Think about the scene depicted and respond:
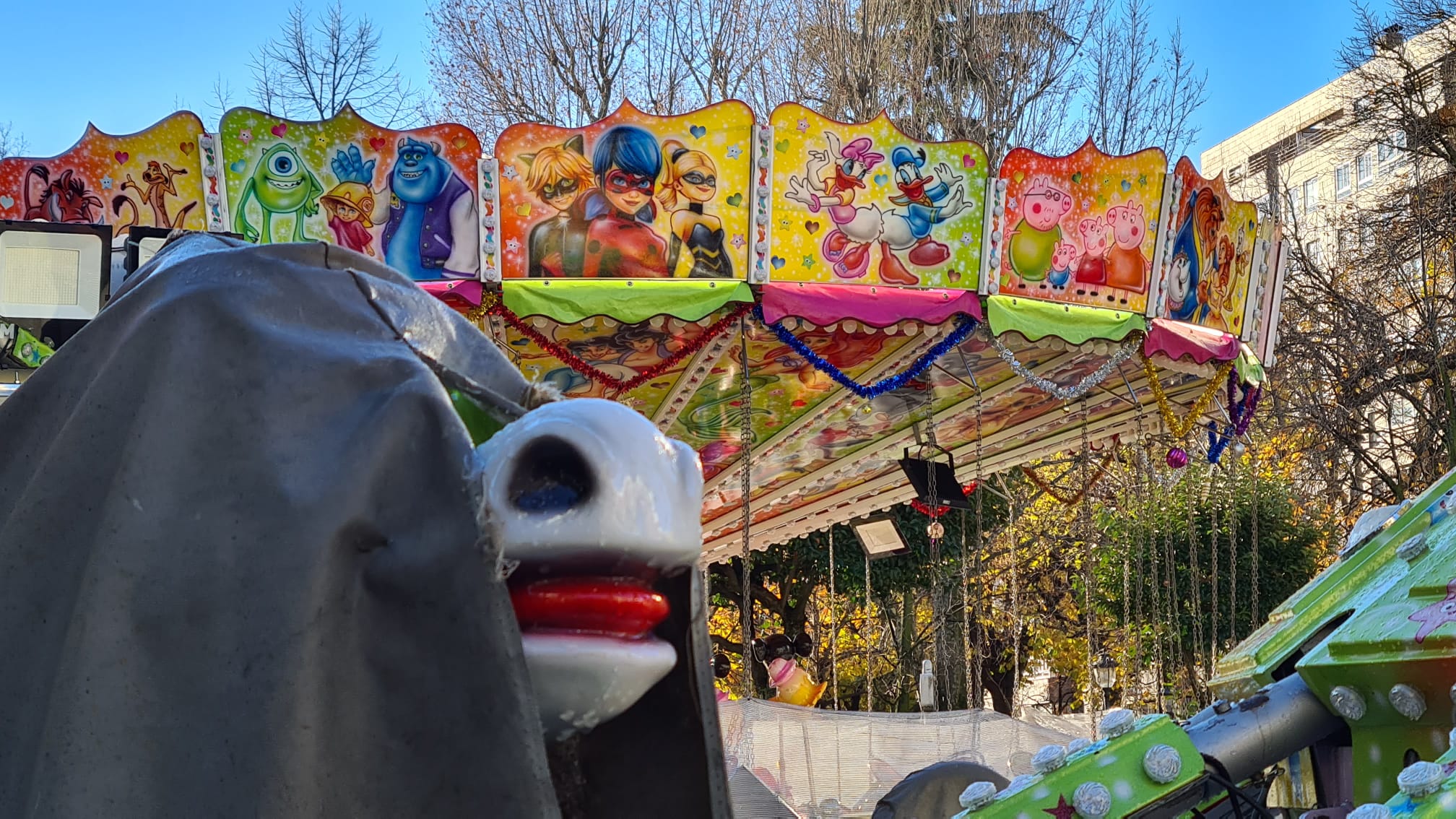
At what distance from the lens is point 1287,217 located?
27031 mm

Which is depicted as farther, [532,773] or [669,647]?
[669,647]

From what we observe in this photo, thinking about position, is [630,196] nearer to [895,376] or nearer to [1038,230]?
[895,376]

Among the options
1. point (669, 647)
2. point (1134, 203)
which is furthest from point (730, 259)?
point (669, 647)

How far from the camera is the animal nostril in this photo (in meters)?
1.09

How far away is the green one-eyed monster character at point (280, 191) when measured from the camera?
8.16 meters

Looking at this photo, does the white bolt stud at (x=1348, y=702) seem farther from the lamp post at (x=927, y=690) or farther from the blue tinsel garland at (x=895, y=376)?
the lamp post at (x=927, y=690)

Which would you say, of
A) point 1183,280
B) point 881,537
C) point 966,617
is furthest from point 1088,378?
point 966,617

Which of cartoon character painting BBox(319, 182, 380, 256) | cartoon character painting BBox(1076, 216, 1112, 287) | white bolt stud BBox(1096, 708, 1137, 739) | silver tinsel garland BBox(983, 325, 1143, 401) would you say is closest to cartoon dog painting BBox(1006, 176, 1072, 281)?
cartoon character painting BBox(1076, 216, 1112, 287)

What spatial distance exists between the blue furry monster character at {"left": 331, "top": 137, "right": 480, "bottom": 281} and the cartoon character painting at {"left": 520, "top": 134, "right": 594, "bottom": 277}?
1.12 feet

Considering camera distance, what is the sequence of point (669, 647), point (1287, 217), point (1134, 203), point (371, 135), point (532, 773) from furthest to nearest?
point (1287, 217), point (1134, 203), point (371, 135), point (669, 647), point (532, 773)

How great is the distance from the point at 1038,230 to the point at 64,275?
22.3ft

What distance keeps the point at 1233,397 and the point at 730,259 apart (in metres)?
4.78

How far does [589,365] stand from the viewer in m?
9.16

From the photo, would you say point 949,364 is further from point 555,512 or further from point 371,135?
point 555,512
